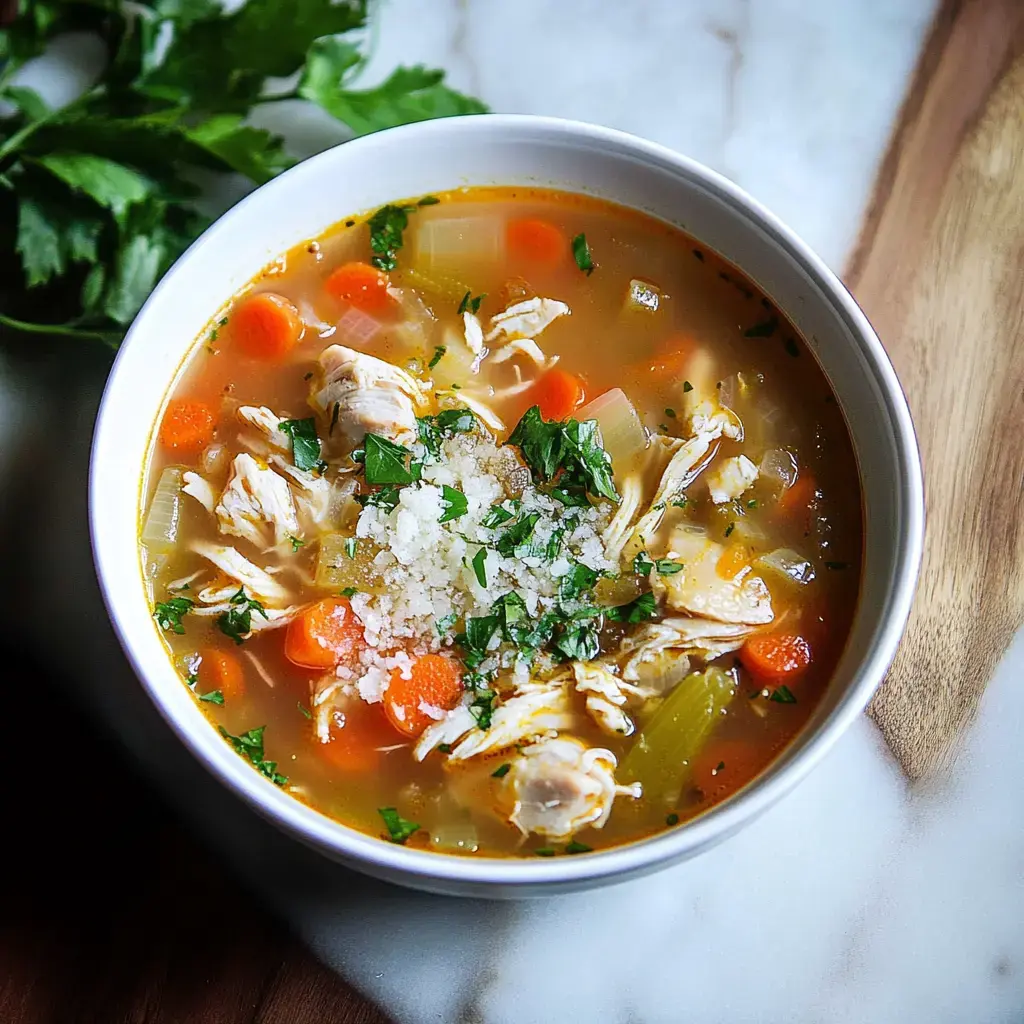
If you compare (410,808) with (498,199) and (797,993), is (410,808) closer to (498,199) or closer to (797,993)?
(797,993)

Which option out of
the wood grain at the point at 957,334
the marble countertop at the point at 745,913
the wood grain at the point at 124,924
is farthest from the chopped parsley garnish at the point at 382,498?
the wood grain at the point at 957,334

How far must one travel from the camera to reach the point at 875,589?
2.37m

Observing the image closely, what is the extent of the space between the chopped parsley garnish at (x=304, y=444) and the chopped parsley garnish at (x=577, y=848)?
1.00m

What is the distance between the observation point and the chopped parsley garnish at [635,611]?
2.41m

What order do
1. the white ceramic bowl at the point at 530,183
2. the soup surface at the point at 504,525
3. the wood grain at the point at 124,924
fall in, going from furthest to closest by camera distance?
the wood grain at the point at 124,924 → the soup surface at the point at 504,525 → the white ceramic bowl at the point at 530,183

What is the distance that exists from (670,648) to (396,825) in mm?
686

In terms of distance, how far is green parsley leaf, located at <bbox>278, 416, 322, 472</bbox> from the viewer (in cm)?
255

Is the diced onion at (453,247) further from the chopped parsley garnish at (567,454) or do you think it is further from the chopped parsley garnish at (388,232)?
the chopped parsley garnish at (567,454)

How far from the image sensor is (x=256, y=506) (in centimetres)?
249

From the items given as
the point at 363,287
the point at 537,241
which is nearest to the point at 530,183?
the point at 537,241

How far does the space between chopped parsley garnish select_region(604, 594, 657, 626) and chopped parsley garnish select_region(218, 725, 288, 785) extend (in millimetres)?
782

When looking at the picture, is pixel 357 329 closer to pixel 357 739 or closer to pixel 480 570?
pixel 480 570

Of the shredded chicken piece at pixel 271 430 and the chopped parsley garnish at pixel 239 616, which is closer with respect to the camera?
the chopped parsley garnish at pixel 239 616

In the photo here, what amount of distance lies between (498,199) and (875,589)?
1.28 metres
